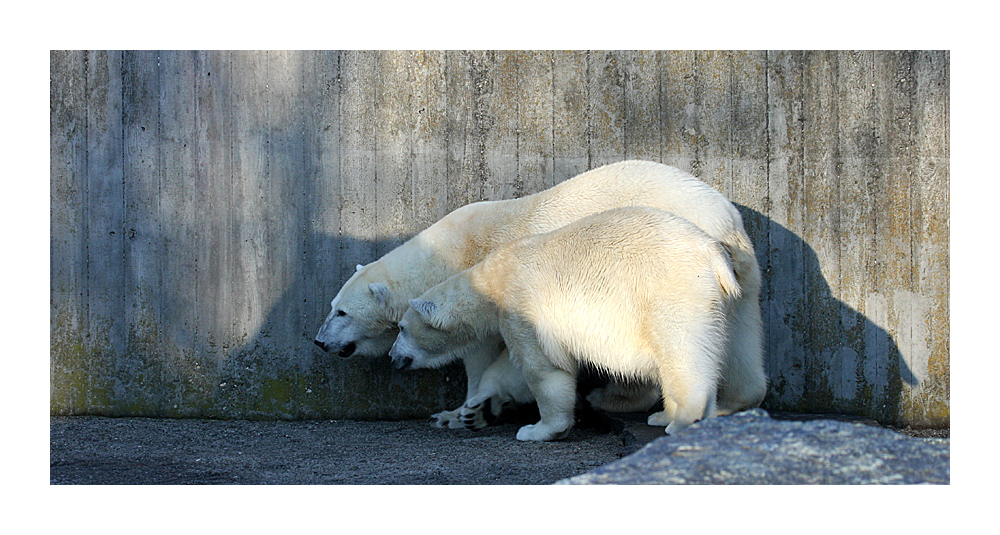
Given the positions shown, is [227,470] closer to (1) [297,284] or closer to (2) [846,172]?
(1) [297,284]

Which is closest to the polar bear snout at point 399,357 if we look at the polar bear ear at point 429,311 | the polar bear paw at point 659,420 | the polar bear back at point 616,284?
the polar bear ear at point 429,311

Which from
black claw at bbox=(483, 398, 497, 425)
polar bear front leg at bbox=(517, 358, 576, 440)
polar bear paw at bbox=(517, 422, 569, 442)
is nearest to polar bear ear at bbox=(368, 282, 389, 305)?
black claw at bbox=(483, 398, 497, 425)

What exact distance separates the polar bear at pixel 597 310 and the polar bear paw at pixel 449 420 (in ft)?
1.32

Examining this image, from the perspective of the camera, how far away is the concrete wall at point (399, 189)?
17.8 feet

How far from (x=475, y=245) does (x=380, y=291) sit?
67 centimetres

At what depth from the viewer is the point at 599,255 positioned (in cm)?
430

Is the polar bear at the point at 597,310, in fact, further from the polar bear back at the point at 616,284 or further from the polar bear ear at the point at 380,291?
the polar bear ear at the point at 380,291

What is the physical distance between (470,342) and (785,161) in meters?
2.42

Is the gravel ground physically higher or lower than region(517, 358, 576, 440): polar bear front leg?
lower

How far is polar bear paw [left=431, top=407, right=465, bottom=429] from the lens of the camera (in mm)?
5117

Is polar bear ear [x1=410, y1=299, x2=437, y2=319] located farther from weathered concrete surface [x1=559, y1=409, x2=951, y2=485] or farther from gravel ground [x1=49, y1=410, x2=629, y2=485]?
weathered concrete surface [x1=559, y1=409, x2=951, y2=485]

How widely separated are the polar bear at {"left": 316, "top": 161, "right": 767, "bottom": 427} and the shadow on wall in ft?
2.63

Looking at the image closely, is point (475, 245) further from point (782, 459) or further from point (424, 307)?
point (782, 459)

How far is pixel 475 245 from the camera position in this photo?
5180 mm
